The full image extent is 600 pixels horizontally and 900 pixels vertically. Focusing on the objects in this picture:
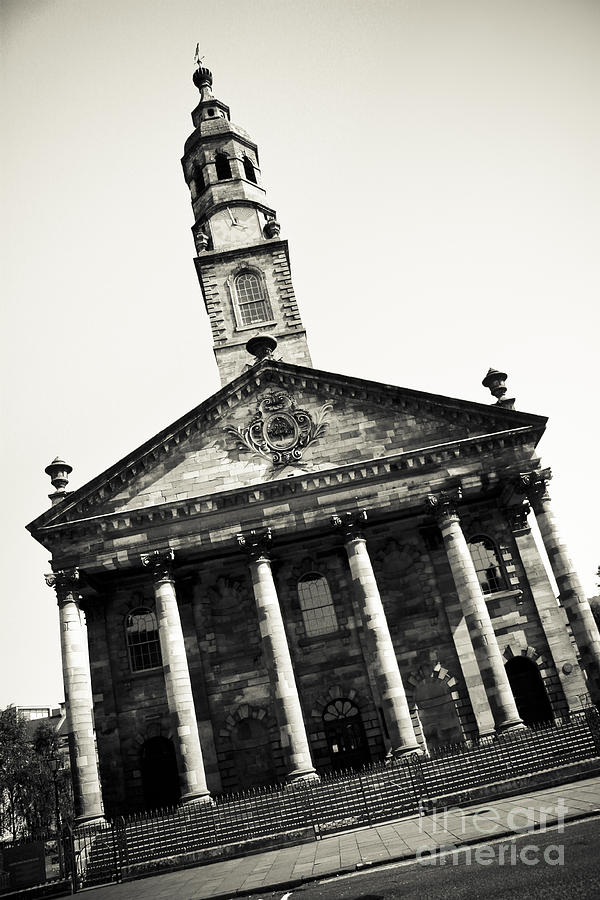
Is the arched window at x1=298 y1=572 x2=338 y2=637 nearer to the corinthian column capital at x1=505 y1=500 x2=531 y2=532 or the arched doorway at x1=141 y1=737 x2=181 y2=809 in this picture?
the arched doorway at x1=141 y1=737 x2=181 y2=809

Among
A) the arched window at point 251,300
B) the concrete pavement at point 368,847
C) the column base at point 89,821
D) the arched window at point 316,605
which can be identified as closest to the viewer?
the concrete pavement at point 368,847

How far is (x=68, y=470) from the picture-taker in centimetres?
2598

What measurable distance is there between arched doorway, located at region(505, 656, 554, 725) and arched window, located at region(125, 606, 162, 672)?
13.7 meters

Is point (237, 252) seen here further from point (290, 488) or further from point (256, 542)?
point (256, 542)

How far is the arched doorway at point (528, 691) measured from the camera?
944 inches

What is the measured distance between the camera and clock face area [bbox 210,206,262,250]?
3559cm

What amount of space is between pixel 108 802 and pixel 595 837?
19.0 meters

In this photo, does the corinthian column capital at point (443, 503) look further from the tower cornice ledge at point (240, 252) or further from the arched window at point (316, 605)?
the tower cornice ledge at point (240, 252)

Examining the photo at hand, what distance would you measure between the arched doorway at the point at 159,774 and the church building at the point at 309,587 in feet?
0.17

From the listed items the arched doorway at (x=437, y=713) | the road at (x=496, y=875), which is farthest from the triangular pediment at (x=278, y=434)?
the road at (x=496, y=875)

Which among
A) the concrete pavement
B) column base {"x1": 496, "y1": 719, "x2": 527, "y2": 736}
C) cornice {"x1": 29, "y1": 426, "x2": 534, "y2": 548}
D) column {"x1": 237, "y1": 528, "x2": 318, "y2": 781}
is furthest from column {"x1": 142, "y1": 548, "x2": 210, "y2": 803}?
column base {"x1": 496, "y1": 719, "x2": 527, "y2": 736}

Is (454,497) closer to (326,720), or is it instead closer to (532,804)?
(326,720)

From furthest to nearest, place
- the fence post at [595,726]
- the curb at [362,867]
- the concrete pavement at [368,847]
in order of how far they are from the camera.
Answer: the fence post at [595,726] → the concrete pavement at [368,847] → the curb at [362,867]

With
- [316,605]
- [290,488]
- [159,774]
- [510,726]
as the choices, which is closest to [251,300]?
[290,488]
